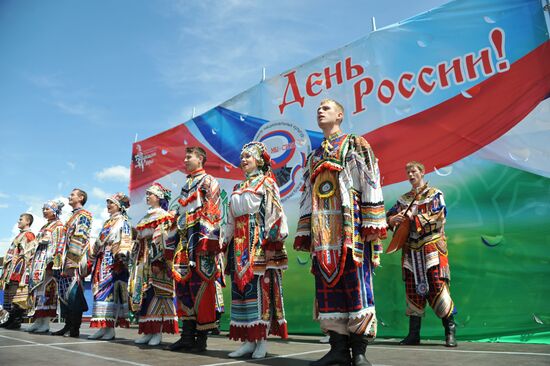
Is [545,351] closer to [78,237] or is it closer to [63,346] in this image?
[63,346]

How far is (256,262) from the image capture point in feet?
11.0

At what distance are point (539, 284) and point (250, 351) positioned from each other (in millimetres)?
2813

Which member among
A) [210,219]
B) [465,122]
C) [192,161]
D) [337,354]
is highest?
[465,122]

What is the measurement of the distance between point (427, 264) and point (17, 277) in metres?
5.85

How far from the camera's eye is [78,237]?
5258mm

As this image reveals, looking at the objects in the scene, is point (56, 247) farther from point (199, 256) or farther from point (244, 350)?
point (244, 350)

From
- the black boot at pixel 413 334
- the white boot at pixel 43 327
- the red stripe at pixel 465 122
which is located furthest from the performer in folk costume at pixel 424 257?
the white boot at pixel 43 327

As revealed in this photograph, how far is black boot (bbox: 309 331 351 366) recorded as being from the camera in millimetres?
2496

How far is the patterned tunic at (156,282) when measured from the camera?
412 centimetres

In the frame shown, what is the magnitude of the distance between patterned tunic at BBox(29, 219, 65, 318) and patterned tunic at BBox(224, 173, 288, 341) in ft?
10.2

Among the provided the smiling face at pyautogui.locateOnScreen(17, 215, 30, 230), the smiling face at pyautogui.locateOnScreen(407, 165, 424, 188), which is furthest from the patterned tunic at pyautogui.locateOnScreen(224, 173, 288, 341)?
the smiling face at pyautogui.locateOnScreen(17, 215, 30, 230)

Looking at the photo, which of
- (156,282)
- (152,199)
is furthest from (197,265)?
(152,199)

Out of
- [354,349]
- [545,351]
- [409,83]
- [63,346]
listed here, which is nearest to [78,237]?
[63,346]

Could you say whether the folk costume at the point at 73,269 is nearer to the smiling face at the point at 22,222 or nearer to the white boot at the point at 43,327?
the white boot at the point at 43,327
